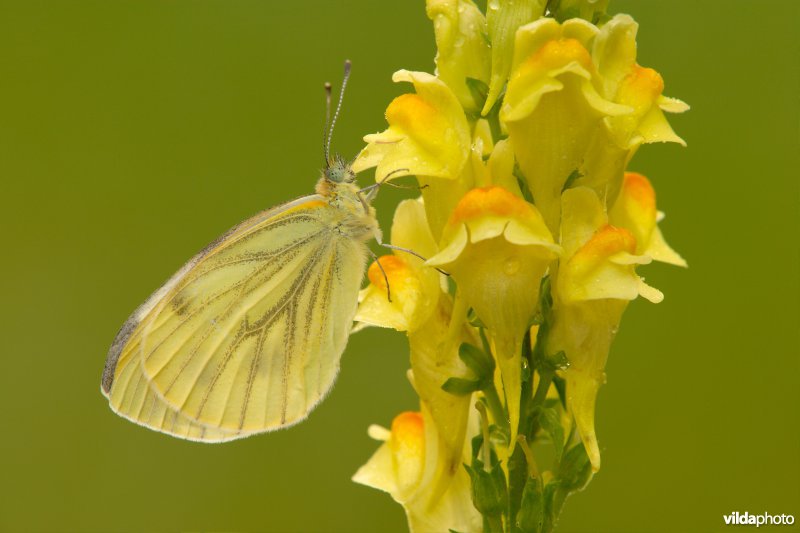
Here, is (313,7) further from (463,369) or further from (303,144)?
(463,369)

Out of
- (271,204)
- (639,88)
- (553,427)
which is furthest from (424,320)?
(271,204)

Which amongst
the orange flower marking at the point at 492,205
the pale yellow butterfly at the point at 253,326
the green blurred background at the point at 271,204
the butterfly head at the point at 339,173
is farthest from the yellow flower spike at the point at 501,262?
the green blurred background at the point at 271,204

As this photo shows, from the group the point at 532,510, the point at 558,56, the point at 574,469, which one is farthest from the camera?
the point at 574,469

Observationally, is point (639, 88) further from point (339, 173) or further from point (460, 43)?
point (339, 173)

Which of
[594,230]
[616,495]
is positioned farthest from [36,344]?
[594,230]

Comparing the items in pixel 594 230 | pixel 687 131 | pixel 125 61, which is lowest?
pixel 594 230

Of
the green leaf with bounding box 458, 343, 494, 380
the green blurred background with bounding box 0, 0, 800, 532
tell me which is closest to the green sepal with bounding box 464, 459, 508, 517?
the green leaf with bounding box 458, 343, 494, 380
